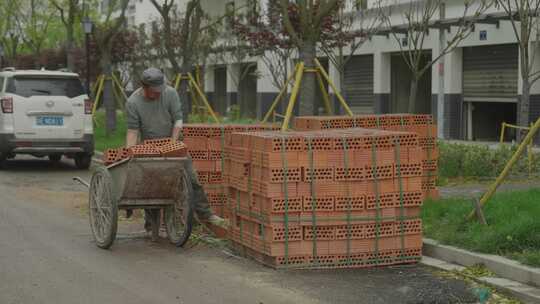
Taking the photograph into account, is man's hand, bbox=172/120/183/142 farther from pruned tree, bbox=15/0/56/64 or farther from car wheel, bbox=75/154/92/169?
pruned tree, bbox=15/0/56/64

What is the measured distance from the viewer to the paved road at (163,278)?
8.00 meters

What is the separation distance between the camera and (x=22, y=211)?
13414 mm

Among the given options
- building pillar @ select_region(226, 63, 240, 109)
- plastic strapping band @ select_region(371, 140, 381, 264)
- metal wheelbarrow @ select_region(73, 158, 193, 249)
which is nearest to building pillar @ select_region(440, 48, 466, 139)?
building pillar @ select_region(226, 63, 240, 109)

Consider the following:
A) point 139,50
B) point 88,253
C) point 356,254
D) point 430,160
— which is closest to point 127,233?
point 88,253

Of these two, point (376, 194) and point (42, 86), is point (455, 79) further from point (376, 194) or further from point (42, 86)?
point (376, 194)

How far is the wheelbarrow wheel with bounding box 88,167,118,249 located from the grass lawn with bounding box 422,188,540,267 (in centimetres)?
332

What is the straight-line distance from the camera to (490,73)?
2772 centimetres

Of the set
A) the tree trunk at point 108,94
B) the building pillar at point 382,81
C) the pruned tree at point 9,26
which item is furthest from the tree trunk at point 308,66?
the pruned tree at point 9,26

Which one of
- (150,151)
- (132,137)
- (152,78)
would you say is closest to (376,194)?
(150,151)

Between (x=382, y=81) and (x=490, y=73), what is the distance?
555cm

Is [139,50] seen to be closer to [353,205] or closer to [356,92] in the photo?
[356,92]

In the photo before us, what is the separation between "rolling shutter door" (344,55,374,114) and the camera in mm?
33969

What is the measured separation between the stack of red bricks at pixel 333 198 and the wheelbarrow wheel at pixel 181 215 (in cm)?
71

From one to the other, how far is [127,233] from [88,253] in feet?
4.84
